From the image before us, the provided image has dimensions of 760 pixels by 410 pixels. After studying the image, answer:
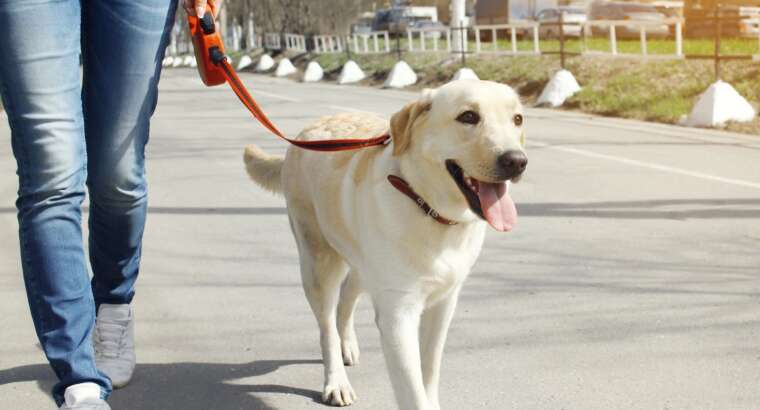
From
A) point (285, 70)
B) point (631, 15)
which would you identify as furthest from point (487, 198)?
point (285, 70)

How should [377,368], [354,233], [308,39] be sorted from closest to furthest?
1. [354,233]
2. [377,368]
3. [308,39]

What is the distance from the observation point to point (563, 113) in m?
15.5

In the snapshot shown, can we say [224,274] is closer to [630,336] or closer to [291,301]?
[291,301]

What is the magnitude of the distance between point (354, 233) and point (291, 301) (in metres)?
1.72

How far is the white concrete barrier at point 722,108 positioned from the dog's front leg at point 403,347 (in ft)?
33.3

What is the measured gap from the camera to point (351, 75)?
27.5 metres

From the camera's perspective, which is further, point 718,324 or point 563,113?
point 563,113

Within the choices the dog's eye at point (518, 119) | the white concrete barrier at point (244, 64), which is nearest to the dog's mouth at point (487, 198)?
the dog's eye at point (518, 119)

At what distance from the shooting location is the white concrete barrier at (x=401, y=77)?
23828 millimetres

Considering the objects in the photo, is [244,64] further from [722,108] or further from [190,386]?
[190,386]

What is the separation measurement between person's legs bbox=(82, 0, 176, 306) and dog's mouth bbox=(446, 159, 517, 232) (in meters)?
1.08

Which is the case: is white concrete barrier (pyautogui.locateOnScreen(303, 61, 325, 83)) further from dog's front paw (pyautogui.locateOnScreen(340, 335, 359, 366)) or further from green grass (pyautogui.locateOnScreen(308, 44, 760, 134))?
dog's front paw (pyautogui.locateOnScreen(340, 335, 359, 366))

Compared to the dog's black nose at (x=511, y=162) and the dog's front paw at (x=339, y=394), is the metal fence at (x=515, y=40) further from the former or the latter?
the dog's black nose at (x=511, y=162)

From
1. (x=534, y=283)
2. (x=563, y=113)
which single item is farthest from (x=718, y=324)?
(x=563, y=113)
